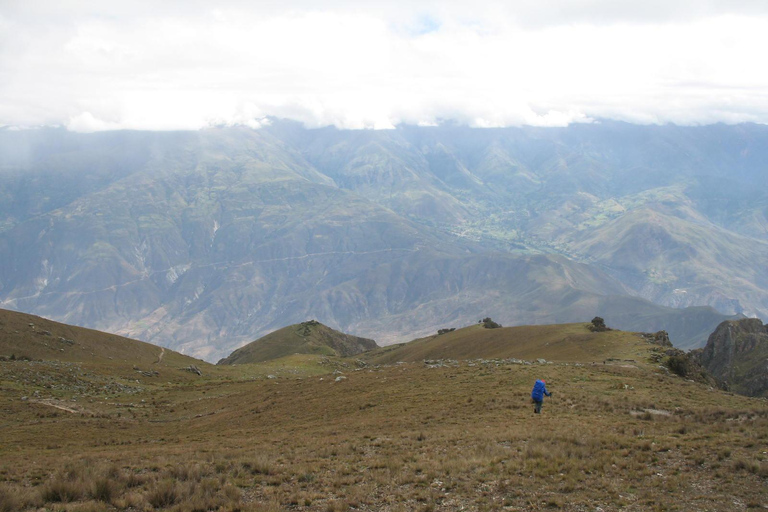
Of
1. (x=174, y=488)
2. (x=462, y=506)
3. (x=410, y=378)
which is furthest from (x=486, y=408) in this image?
(x=174, y=488)

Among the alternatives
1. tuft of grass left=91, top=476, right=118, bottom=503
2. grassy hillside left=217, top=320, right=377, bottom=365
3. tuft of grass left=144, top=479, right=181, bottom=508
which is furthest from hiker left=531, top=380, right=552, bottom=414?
grassy hillside left=217, top=320, right=377, bottom=365

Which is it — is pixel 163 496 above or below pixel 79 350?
above

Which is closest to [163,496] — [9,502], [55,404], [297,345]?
[9,502]

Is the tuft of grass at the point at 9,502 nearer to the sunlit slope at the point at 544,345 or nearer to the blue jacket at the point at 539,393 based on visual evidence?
the blue jacket at the point at 539,393

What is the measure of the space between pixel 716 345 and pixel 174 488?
133 m

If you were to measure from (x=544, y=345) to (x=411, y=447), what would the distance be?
45.1m

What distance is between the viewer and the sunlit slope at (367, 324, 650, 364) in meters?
52.1

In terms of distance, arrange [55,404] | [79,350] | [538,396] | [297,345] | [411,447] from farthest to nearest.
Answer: [297,345]
[79,350]
[55,404]
[538,396]
[411,447]

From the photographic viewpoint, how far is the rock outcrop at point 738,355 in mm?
102231

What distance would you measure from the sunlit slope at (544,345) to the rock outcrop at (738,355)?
154 feet

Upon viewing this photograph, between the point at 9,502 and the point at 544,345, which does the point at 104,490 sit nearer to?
the point at 9,502

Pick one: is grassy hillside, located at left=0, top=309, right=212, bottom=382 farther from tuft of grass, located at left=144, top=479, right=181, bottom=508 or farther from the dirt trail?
tuft of grass, located at left=144, top=479, right=181, bottom=508

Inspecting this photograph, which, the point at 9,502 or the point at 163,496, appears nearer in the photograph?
the point at 9,502

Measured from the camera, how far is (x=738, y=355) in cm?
11569
